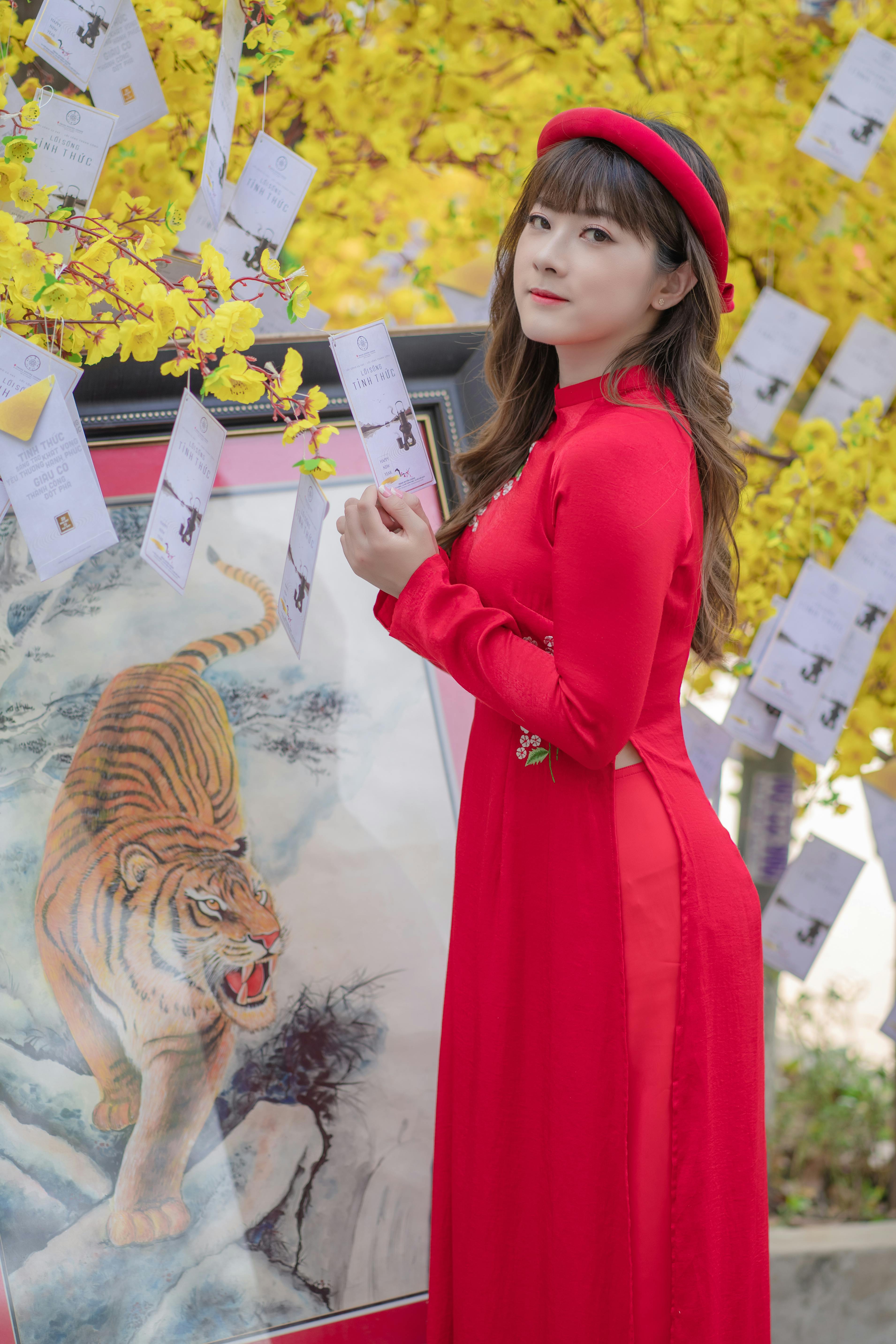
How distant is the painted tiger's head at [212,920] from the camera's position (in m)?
1.23

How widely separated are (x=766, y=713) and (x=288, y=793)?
2.60 feet

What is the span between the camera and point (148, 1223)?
3.81ft

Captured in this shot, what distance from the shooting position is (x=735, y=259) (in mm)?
1835

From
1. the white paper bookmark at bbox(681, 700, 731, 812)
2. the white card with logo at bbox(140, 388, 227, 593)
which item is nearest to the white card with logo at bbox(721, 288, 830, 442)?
the white paper bookmark at bbox(681, 700, 731, 812)

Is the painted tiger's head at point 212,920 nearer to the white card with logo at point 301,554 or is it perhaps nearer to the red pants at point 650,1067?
the white card with logo at point 301,554

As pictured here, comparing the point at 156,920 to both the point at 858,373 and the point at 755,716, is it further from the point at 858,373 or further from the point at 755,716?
the point at 858,373

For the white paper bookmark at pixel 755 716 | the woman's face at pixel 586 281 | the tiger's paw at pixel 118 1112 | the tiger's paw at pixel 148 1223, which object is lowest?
the tiger's paw at pixel 148 1223

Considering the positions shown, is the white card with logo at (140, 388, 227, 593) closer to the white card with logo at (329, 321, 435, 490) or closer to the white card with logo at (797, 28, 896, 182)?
the white card with logo at (329, 321, 435, 490)

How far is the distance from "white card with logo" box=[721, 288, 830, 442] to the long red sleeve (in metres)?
0.87

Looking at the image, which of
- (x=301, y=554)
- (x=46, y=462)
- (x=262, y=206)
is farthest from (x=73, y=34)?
(x=301, y=554)

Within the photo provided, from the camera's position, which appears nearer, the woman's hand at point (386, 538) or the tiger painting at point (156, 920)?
the woman's hand at point (386, 538)

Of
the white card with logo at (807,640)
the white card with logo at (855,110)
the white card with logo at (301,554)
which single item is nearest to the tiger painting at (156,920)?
the white card with logo at (301,554)

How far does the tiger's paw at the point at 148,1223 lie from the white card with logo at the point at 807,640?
1.07 metres

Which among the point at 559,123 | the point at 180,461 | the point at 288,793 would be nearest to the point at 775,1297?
the point at 288,793
